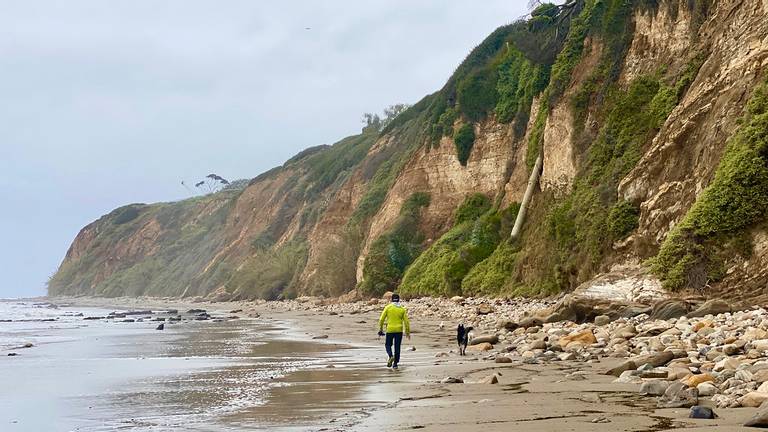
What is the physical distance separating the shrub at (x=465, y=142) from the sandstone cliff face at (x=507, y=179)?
0.30 m

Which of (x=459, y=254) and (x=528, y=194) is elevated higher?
(x=528, y=194)

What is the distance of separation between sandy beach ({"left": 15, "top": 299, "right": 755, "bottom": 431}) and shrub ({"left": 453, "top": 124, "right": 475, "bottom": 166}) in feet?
103

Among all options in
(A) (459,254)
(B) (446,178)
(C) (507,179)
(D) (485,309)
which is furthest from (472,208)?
(D) (485,309)

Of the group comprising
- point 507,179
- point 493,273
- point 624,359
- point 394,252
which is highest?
point 507,179

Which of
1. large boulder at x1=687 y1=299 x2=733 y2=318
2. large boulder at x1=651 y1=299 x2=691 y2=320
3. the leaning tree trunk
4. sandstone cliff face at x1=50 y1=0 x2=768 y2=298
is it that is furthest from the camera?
the leaning tree trunk

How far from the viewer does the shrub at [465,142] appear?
147 feet

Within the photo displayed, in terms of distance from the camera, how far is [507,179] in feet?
131

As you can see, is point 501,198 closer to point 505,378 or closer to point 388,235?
point 388,235

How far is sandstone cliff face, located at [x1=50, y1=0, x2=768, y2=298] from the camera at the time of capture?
20172 mm

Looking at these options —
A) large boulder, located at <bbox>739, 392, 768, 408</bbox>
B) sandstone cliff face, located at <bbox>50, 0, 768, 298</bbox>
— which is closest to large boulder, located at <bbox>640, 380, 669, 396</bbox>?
large boulder, located at <bbox>739, 392, 768, 408</bbox>

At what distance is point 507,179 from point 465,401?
106ft

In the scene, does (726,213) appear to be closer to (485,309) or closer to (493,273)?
(485,309)

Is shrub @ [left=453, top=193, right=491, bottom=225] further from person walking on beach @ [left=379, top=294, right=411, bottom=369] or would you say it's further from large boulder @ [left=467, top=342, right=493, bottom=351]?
person walking on beach @ [left=379, top=294, right=411, bottom=369]

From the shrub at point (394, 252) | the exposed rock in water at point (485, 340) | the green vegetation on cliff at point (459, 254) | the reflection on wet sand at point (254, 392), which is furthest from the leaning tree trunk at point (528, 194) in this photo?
the exposed rock in water at point (485, 340)
